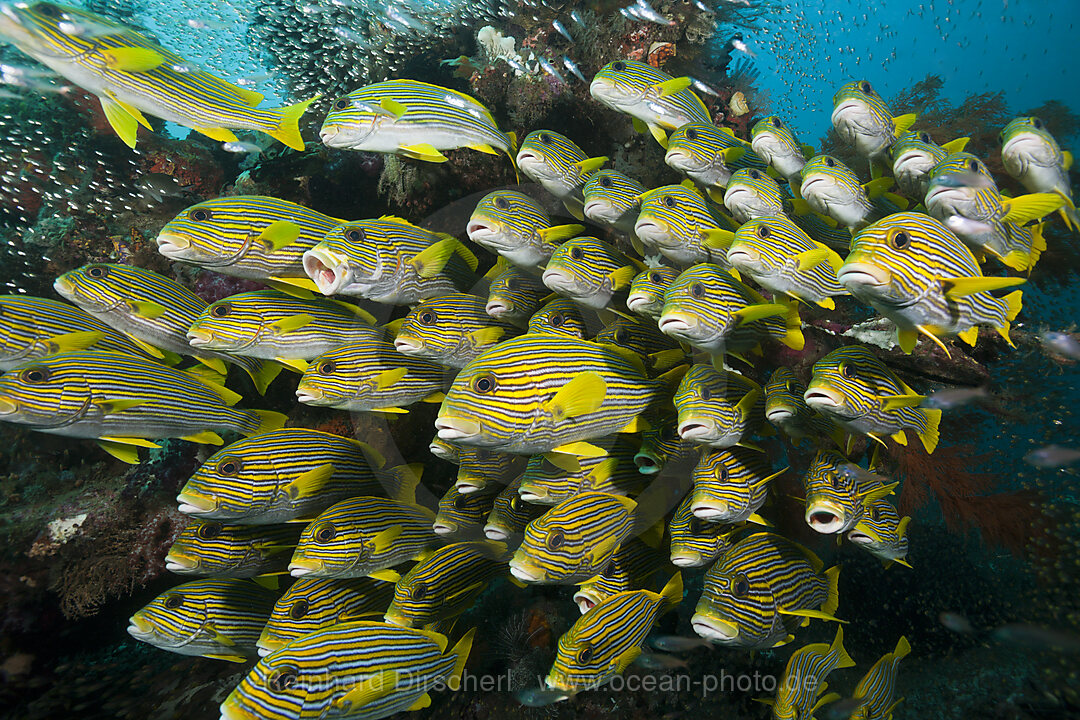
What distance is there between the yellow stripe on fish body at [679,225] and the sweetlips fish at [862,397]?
37.2 inches

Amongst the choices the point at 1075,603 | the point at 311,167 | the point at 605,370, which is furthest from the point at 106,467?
the point at 1075,603

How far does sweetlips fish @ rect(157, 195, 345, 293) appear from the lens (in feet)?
9.02

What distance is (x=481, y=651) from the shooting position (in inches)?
167

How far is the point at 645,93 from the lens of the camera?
3443mm

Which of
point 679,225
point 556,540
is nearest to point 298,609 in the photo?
point 556,540

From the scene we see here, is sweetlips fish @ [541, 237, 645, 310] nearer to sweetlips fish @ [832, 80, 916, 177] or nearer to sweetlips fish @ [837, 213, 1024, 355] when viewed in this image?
sweetlips fish @ [837, 213, 1024, 355]

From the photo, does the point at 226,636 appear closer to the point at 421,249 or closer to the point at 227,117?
the point at 421,249

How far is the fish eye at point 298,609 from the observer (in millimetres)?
2951

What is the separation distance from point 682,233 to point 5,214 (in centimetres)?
997

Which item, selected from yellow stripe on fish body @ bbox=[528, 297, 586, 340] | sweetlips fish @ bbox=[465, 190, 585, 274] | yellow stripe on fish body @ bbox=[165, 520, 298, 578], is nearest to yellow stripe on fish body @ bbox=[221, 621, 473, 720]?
yellow stripe on fish body @ bbox=[165, 520, 298, 578]

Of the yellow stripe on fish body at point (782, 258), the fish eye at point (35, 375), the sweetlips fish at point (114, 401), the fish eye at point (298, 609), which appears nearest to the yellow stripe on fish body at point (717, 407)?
the yellow stripe on fish body at point (782, 258)

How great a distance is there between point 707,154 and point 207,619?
4876mm

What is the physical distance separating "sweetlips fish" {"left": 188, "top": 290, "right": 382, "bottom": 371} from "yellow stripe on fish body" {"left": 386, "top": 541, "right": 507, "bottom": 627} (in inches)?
64.6

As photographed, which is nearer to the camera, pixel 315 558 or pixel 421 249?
pixel 315 558
